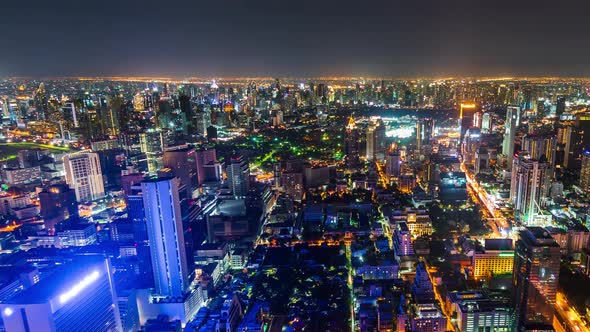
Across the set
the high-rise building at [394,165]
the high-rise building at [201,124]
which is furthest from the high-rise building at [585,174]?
the high-rise building at [201,124]

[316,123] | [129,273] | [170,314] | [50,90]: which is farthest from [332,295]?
[50,90]

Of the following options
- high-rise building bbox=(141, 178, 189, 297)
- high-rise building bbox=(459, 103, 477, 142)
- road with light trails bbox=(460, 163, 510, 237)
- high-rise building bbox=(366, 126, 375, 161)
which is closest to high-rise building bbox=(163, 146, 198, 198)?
high-rise building bbox=(141, 178, 189, 297)

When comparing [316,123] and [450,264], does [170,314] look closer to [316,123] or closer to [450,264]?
[450,264]

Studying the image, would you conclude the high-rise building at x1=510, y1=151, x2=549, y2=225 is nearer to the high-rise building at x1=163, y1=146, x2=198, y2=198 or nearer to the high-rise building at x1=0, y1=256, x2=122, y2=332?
the high-rise building at x1=163, y1=146, x2=198, y2=198

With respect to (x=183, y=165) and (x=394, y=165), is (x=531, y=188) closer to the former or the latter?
(x=394, y=165)

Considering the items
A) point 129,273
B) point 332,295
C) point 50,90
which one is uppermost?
point 50,90

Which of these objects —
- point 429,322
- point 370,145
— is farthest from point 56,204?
point 370,145

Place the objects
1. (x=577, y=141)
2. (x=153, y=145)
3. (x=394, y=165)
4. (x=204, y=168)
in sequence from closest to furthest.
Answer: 1. (x=204, y=168)
2. (x=394, y=165)
3. (x=577, y=141)
4. (x=153, y=145)
